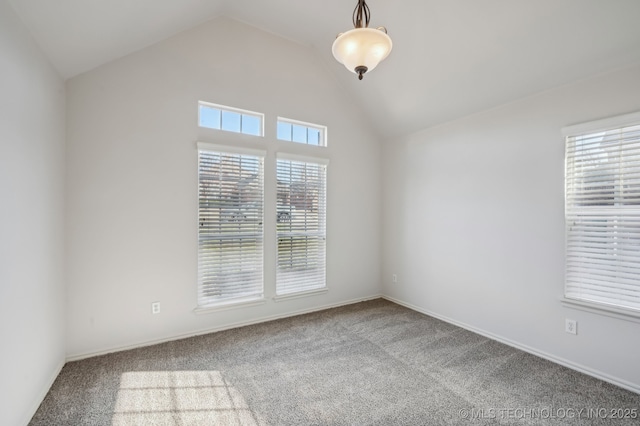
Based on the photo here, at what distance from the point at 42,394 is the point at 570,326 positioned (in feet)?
14.6

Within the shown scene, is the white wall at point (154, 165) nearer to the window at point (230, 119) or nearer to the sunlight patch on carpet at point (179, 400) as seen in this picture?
the window at point (230, 119)

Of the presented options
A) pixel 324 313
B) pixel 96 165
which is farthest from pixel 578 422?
pixel 96 165

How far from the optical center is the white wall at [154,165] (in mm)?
2668

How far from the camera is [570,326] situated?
261 centimetres

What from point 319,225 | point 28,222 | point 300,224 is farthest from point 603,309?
point 28,222

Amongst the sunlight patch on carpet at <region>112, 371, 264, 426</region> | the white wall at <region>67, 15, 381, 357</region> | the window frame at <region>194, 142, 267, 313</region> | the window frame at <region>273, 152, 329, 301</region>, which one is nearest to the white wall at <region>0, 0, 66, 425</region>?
the white wall at <region>67, 15, 381, 357</region>

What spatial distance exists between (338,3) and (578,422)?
4026 mm

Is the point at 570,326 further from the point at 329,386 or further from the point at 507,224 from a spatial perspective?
the point at 329,386

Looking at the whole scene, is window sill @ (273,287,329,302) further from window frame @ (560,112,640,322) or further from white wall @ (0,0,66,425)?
window frame @ (560,112,640,322)

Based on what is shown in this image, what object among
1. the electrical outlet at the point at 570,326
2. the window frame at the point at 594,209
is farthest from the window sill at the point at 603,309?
the electrical outlet at the point at 570,326

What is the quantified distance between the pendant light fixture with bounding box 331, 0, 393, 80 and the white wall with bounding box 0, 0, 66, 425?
1.98m

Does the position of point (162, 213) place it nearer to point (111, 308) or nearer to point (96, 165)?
point (96, 165)

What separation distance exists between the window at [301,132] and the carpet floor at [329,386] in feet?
8.30

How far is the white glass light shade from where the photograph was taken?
156cm
